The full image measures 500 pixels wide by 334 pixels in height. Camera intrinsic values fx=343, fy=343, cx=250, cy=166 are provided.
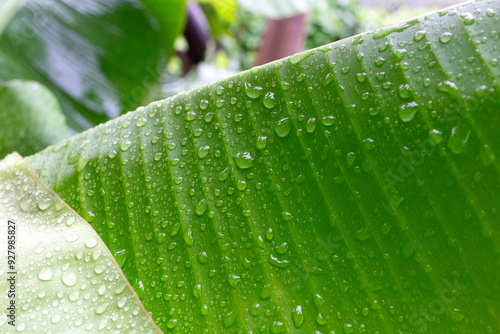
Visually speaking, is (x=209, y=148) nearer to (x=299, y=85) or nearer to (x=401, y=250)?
(x=299, y=85)

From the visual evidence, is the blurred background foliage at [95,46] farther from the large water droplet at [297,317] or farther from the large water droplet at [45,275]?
the large water droplet at [297,317]

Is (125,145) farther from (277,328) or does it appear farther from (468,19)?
(468,19)

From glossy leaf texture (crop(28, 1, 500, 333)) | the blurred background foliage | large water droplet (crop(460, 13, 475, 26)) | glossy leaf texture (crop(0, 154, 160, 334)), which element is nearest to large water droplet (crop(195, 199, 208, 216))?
glossy leaf texture (crop(28, 1, 500, 333))

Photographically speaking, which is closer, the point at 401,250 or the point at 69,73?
the point at 401,250

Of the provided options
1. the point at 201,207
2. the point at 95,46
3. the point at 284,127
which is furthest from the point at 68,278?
the point at 95,46

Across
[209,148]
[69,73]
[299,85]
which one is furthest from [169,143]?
[69,73]

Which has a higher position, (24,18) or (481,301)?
(24,18)
